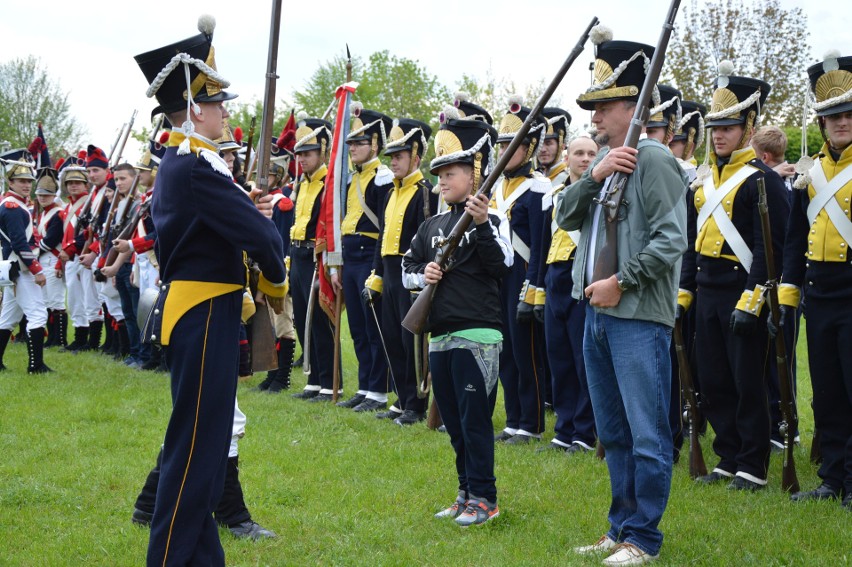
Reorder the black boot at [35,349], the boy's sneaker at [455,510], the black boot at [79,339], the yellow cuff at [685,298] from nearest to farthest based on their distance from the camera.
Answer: the boy's sneaker at [455,510] → the yellow cuff at [685,298] → the black boot at [35,349] → the black boot at [79,339]

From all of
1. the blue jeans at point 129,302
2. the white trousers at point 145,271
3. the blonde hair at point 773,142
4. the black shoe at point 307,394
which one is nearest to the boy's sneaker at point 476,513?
the blonde hair at point 773,142

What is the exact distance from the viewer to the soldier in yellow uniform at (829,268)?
568 centimetres

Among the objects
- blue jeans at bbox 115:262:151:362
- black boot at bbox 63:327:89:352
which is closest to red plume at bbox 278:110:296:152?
blue jeans at bbox 115:262:151:362

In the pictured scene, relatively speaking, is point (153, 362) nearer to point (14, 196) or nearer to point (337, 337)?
point (14, 196)

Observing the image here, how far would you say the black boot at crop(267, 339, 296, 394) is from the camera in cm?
1092

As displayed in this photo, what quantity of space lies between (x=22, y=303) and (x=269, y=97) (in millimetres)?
8193

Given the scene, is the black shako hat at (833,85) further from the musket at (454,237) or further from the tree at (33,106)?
the tree at (33,106)

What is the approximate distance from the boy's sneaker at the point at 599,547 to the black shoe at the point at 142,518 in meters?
2.48

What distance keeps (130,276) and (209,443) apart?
936 centimetres

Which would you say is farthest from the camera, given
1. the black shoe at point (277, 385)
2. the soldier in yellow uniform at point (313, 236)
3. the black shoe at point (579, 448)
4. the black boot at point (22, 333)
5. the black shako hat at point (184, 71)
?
the black boot at point (22, 333)

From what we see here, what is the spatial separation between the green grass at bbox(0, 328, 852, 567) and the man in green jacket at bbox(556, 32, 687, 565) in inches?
14.8

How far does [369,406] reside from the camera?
971 cm

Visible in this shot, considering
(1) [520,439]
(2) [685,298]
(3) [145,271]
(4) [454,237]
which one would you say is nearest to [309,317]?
(3) [145,271]

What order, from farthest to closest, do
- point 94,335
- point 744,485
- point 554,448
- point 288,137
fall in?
point 94,335 → point 288,137 → point 554,448 → point 744,485
